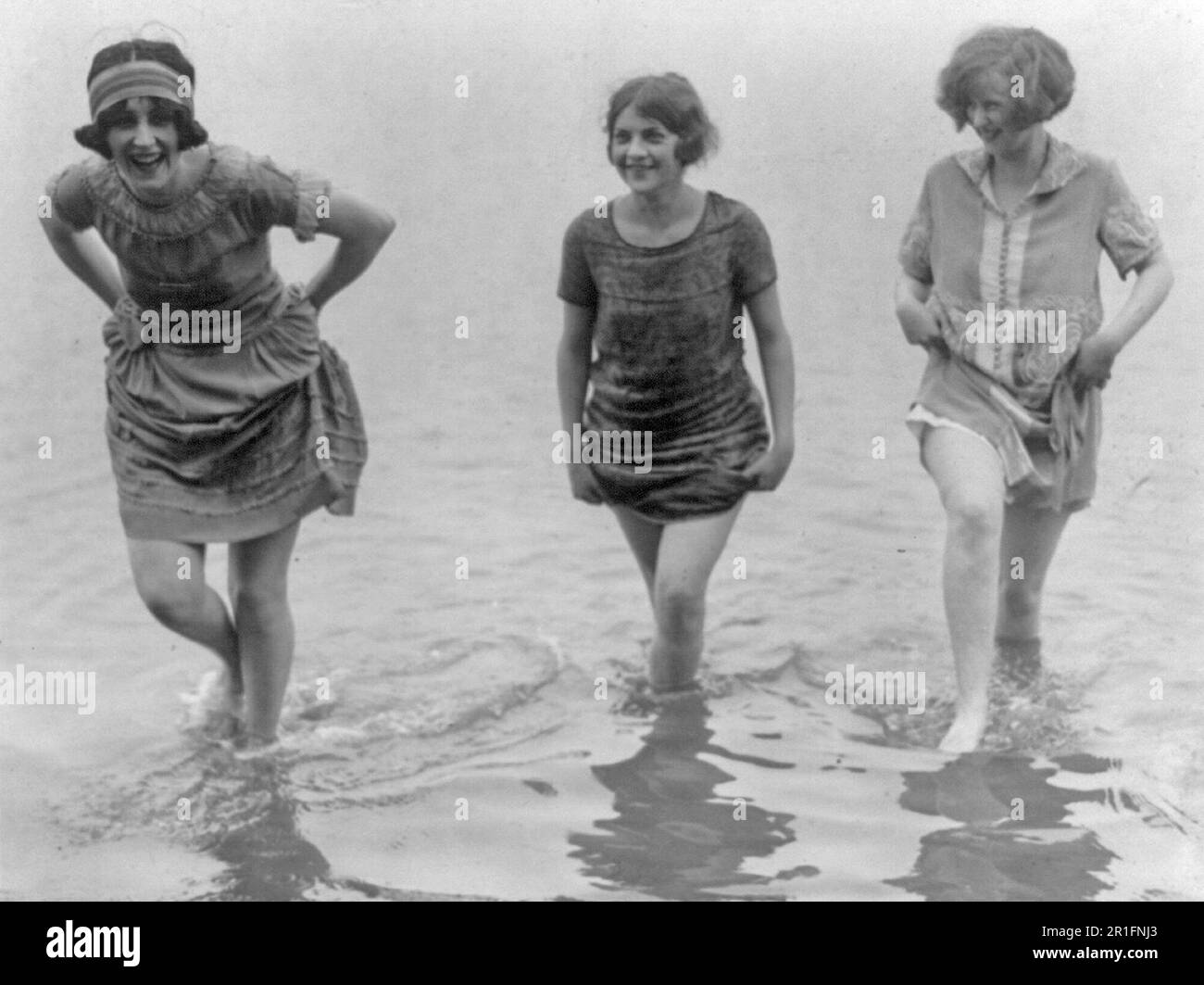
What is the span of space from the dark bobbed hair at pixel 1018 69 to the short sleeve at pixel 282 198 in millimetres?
1836

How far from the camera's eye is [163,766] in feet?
21.2

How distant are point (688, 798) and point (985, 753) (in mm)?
900

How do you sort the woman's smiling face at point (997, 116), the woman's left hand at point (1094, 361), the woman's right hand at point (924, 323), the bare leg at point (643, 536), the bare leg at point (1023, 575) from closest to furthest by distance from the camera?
the woman's smiling face at point (997, 116) → the woman's left hand at point (1094, 361) → the woman's right hand at point (924, 323) → the bare leg at point (643, 536) → the bare leg at point (1023, 575)

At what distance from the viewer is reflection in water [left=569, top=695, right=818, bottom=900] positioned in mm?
5734

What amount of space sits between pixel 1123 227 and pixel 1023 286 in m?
0.34

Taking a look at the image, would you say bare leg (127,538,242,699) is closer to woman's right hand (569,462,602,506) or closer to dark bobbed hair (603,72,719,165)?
woman's right hand (569,462,602,506)

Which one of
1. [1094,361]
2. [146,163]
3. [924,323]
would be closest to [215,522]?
[146,163]

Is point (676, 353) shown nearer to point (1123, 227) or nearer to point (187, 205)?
point (1123, 227)

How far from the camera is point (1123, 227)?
652 cm

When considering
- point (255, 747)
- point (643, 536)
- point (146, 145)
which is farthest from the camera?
point (643, 536)

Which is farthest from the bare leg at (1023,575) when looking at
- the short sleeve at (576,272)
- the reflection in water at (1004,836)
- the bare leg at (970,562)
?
the short sleeve at (576,272)

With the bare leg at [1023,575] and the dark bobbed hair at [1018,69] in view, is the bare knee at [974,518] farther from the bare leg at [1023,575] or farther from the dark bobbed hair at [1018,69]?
the dark bobbed hair at [1018,69]

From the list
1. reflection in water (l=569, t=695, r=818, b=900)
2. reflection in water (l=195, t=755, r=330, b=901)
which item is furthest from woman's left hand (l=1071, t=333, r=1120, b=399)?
reflection in water (l=195, t=755, r=330, b=901)

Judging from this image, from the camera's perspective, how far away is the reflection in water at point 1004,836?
18.5ft
